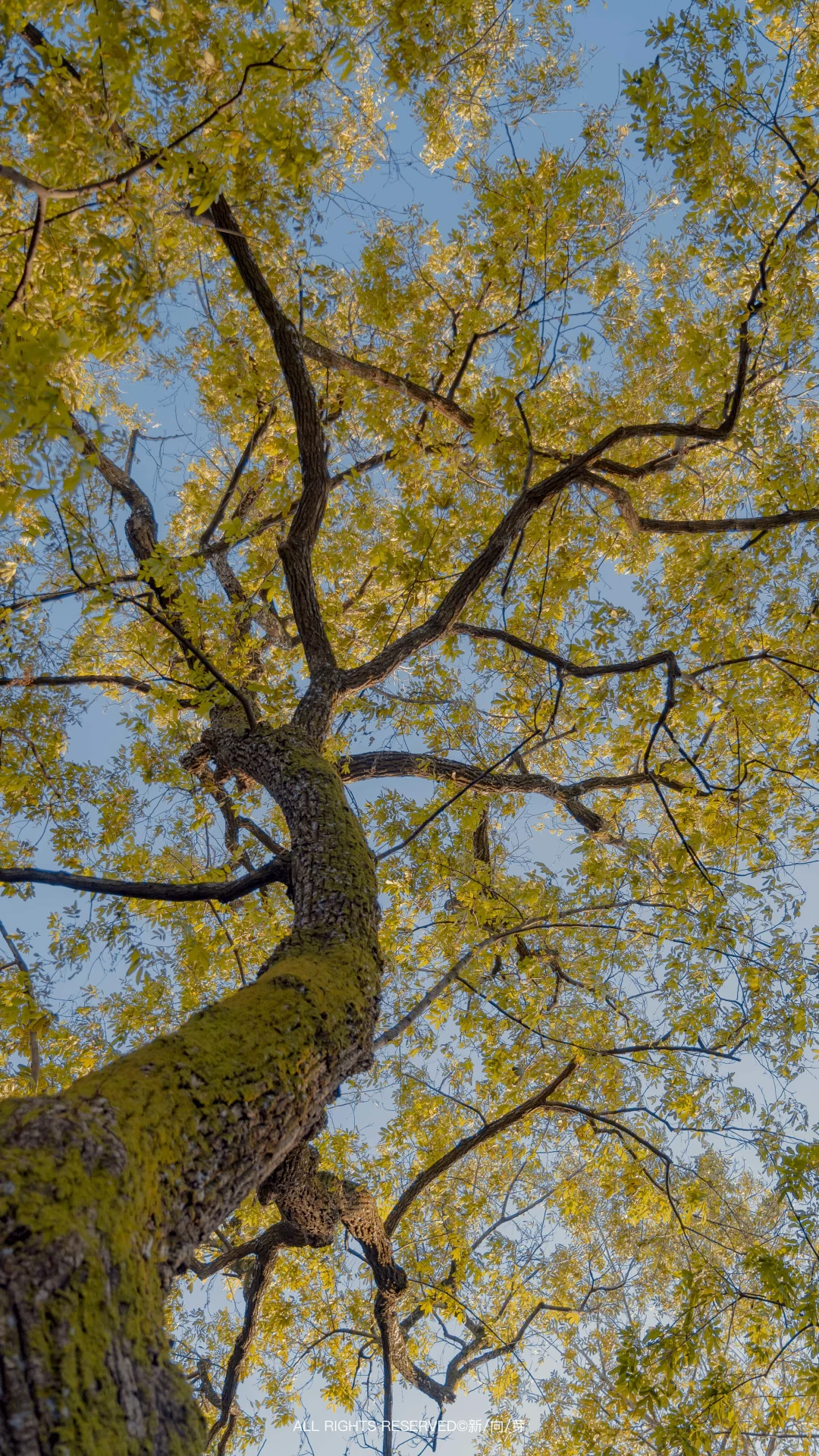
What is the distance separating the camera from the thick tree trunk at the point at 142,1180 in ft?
4.12

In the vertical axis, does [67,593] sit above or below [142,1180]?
above

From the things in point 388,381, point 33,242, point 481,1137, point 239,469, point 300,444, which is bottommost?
point 481,1137

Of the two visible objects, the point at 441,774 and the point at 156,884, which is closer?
the point at 156,884

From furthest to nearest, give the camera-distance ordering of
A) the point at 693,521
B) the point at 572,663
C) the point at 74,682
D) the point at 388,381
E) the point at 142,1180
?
the point at 388,381 → the point at 74,682 → the point at 693,521 → the point at 572,663 → the point at 142,1180

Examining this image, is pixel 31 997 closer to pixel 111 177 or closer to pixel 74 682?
pixel 74 682

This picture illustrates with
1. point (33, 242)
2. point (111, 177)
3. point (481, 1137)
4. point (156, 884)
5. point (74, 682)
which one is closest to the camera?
point (33, 242)

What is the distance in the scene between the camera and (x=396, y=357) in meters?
6.24

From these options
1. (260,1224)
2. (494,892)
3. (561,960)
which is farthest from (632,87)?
(260,1224)

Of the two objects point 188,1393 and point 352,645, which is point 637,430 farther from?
point 188,1393

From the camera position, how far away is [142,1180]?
5.51ft

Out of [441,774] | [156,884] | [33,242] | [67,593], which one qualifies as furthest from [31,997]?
[33,242]

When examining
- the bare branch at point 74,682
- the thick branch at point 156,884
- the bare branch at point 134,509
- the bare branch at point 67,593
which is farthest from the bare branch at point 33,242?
the bare branch at point 134,509

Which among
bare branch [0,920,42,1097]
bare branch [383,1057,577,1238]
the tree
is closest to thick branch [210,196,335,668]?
the tree

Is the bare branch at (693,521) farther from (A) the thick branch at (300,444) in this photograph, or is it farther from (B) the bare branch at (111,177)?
(B) the bare branch at (111,177)
